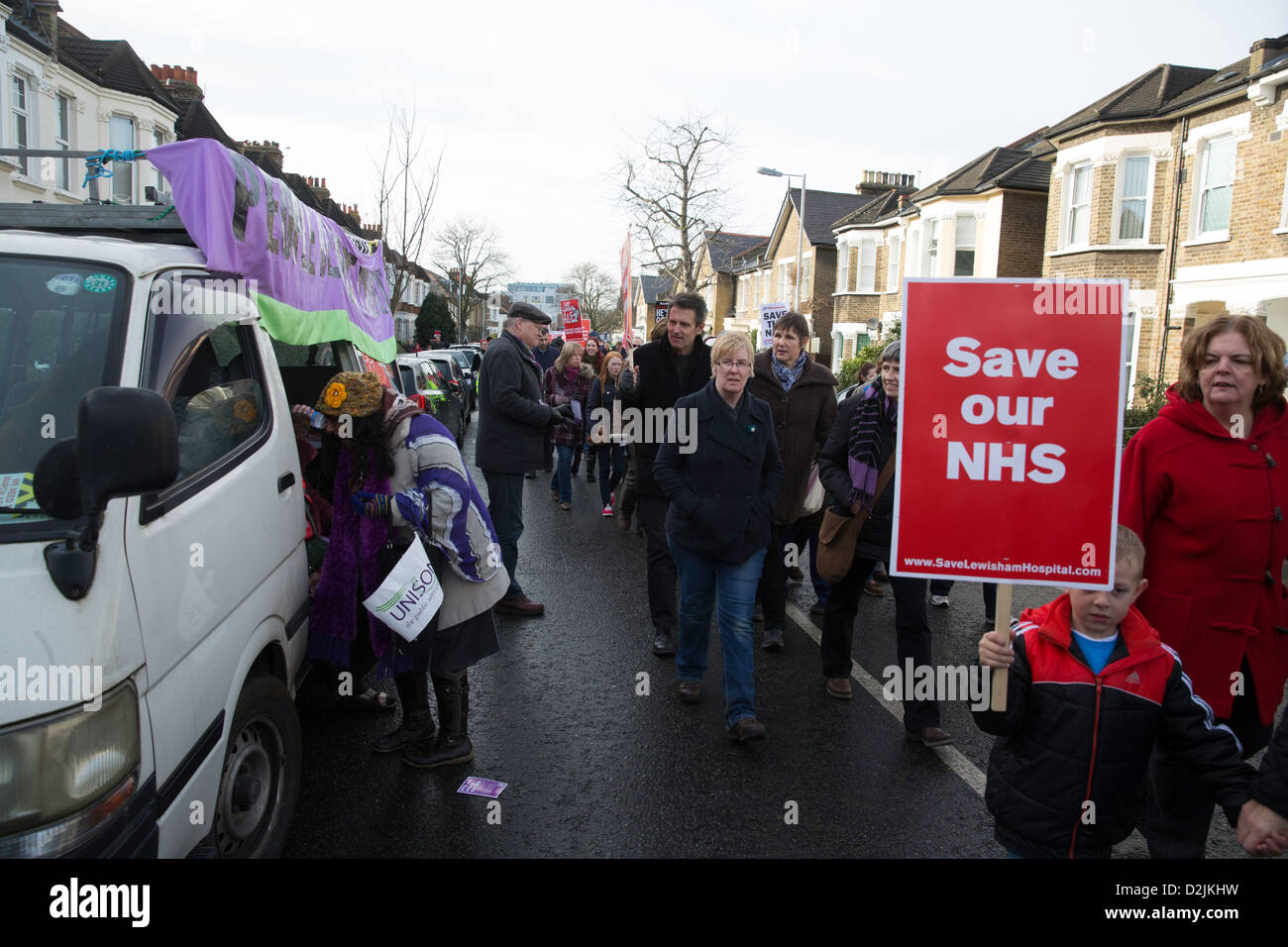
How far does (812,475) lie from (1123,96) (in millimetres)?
21540

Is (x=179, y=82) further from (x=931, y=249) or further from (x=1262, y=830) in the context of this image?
(x=1262, y=830)

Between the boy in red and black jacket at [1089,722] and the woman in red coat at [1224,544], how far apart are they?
1.75 ft

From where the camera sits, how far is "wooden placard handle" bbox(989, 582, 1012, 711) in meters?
2.44

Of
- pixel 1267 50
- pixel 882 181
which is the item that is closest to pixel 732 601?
pixel 1267 50

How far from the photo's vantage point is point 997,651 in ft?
8.05

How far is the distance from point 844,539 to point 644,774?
1637mm

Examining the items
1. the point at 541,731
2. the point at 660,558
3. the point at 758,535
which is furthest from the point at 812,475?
the point at 541,731

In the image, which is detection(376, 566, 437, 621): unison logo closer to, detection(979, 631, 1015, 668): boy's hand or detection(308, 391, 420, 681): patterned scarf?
detection(308, 391, 420, 681): patterned scarf

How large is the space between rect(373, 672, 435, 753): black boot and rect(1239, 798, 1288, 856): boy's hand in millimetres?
3100

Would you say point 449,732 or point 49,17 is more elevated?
point 49,17

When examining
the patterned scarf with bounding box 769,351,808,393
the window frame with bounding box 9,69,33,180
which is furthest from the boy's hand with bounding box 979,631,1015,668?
the window frame with bounding box 9,69,33,180

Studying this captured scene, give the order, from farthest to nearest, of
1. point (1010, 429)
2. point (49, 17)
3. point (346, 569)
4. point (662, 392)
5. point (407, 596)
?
point (49, 17) < point (662, 392) < point (346, 569) < point (407, 596) < point (1010, 429)

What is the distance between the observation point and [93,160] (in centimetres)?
392

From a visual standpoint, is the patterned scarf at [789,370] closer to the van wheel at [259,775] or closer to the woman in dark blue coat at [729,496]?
the woman in dark blue coat at [729,496]
